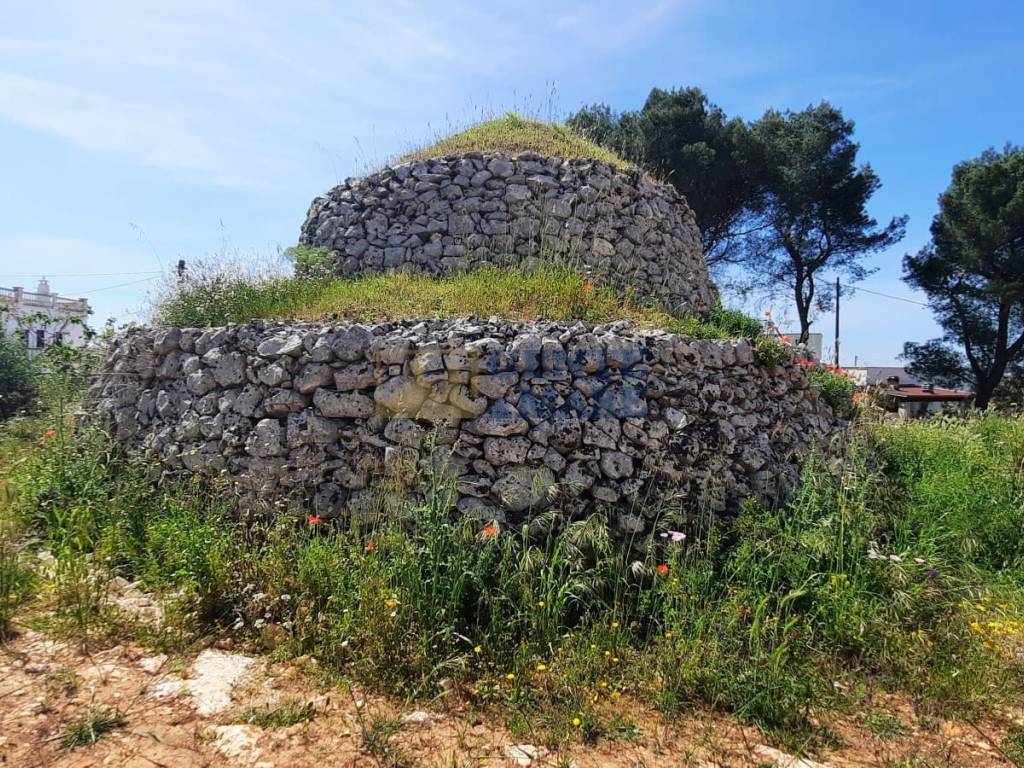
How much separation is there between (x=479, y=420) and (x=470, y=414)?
92 mm

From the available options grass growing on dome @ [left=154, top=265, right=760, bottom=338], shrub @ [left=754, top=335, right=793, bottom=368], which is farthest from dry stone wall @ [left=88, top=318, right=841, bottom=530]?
grass growing on dome @ [left=154, top=265, right=760, bottom=338]

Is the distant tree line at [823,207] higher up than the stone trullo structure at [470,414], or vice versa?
the distant tree line at [823,207]

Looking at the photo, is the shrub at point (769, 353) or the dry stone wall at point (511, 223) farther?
the dry stone wall at point (511, 223)

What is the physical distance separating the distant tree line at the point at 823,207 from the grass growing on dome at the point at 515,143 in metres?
7.82

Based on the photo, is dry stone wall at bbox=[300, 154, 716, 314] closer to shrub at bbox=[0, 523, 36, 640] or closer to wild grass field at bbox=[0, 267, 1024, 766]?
wild grass field at bbox=[0, 267, 1024, 766]

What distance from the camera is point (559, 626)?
3.64m

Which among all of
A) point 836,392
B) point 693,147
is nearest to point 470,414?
point 836,392

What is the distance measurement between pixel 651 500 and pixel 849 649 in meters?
1.54

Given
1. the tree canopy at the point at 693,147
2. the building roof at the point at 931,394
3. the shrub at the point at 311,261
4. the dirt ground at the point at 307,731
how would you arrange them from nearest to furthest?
the dirt ground at the point at 307,731 < the shrub at the point at 311,261 < the tree canopy at the point at 693,147 < the building roof at the point at 931,394

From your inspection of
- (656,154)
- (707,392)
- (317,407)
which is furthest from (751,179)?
(317,407)

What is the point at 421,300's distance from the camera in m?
6.18

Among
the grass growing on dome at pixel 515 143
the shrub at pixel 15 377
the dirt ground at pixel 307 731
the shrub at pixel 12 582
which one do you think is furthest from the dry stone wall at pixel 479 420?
the shrub at pixel 15 377

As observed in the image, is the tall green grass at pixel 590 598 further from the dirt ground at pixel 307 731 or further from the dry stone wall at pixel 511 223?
the dry stone wall at pixel 511 223

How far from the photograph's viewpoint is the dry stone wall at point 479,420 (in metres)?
4.55
